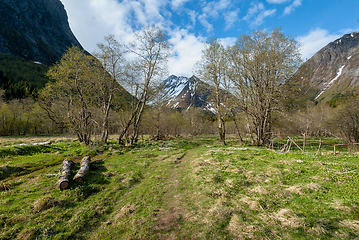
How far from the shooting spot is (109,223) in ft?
19.7

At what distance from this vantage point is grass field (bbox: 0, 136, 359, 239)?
17.3 feet

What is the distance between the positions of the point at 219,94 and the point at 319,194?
22699 millimetres

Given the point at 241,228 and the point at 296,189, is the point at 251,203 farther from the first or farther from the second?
the point at 296,189

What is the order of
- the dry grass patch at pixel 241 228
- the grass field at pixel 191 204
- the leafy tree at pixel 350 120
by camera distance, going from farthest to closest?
the leafy tree at pixel 350 120, the grass field at pixel 191 204, the dry grass patch at pixel 241 228

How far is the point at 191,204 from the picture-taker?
7.38m

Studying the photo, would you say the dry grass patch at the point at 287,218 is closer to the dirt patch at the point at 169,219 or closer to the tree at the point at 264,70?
the dirt patch at the point at 169,219

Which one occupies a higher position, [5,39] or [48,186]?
[5,39]

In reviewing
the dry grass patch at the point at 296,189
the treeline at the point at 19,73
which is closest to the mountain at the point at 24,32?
the treeline at the point at 19,73

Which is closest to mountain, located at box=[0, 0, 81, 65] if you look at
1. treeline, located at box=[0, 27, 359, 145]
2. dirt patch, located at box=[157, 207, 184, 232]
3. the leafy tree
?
treeline, located at box=[0, 27, 359, 145]

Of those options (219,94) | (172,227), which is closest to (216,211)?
(172,227)

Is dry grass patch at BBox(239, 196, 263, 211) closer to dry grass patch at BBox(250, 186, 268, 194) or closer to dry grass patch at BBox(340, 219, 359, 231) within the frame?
dry grass patch at BBox(250, 186, 268, 194)

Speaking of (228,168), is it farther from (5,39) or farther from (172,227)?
(5,39)

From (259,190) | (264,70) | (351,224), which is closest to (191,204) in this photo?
(259,190)

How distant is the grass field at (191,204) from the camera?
526cm
